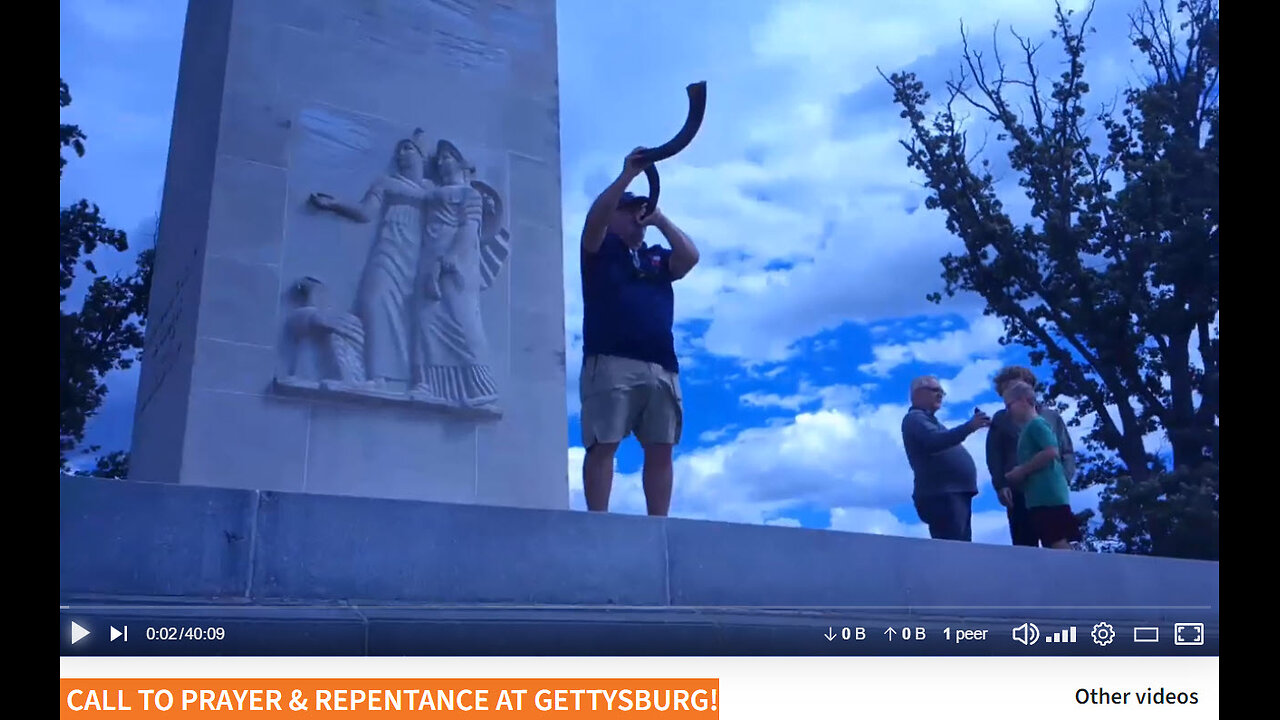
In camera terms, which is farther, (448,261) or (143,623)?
(448,261)

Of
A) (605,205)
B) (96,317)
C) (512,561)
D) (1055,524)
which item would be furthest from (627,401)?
(96,317)

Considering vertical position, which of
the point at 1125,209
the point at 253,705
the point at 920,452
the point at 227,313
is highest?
the point at 1125,209

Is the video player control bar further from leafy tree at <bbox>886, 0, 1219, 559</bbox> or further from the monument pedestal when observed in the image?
leafy tree at <bbox>886, 0, 1219, 559</bbox>

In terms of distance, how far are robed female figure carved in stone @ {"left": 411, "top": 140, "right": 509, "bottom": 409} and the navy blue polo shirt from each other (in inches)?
75.2

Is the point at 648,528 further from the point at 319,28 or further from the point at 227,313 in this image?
the point at 319,28

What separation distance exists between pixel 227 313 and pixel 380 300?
805mm

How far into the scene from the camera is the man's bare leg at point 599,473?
17.0 feet

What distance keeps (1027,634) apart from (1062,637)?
10 cm

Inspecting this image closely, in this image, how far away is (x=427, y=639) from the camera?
3.28 meters

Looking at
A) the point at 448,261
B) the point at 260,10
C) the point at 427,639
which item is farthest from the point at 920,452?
the point at 260,10

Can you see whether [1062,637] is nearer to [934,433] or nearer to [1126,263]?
[934,433]

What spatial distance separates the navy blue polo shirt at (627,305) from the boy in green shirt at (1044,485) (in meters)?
1.78
